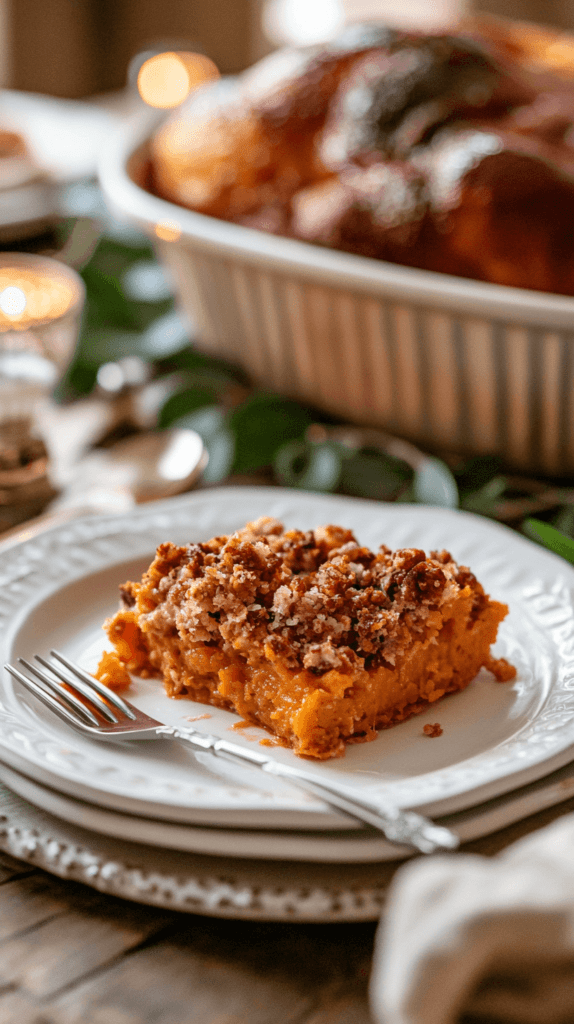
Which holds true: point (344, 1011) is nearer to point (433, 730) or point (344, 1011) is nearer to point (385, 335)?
point (433, 730)

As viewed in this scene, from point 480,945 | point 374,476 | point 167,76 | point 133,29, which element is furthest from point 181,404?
point 133,29

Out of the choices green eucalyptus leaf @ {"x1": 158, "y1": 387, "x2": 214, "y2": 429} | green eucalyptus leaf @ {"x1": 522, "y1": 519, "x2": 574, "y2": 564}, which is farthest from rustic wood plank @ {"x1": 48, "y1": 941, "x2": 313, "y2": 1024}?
green eucalyptus leaf @ {"x1": 158, "y1": 387, "x2": 214, "y2": 429}

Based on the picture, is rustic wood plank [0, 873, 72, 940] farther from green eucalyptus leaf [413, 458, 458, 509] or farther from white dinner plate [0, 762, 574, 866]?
Answer: green eucalyptus leaf [413, 458, 458, 509]

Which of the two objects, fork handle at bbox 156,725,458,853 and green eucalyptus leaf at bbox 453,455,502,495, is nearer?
fork handle at bbox 156,725,458,853

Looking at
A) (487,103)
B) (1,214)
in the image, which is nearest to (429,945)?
(487,103)

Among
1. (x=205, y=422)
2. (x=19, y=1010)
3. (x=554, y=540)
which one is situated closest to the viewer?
(x=19, y=1010)

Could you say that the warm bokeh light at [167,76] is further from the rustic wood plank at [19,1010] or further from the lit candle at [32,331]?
the rustic wood plank at [19,1010]

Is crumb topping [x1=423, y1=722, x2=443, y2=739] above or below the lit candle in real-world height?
below
